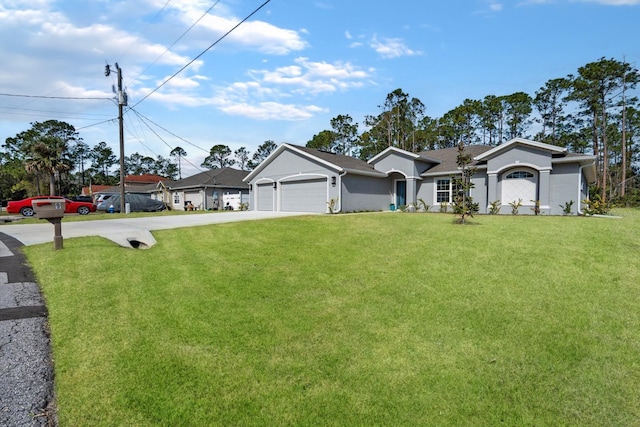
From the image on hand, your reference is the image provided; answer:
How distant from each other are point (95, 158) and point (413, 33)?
277ft

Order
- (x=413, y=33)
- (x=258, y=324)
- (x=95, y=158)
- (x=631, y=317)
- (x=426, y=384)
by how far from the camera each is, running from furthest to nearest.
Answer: (x=95, y=158)
(x=413, y=33)
(x=631, y=317)
(x=258, y=324)
(x=426, y=384)

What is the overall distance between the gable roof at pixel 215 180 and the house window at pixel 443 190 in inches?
800

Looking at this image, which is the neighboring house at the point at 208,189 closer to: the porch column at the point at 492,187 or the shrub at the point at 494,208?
the porch column at the point at 492,187

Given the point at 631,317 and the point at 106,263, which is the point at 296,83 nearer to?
the point at 106,263

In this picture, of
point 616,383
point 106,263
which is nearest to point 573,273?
point 616,383

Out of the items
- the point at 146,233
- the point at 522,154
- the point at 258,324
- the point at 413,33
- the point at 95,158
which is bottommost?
the point at 258,324

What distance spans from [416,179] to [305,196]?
709 cm

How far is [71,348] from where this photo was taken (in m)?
3.78

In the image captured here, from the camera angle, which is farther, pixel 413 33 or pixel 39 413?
pixel 413 33

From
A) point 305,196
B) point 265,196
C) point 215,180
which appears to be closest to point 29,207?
point 215,180

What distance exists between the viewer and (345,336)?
428 centimetres

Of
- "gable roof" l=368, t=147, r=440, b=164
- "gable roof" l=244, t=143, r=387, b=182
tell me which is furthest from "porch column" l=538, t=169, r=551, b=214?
"gable roof" l=244, t=143, r=387, b=182

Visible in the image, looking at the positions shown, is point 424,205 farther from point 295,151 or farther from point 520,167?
point 295,151

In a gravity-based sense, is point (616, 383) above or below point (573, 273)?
below
